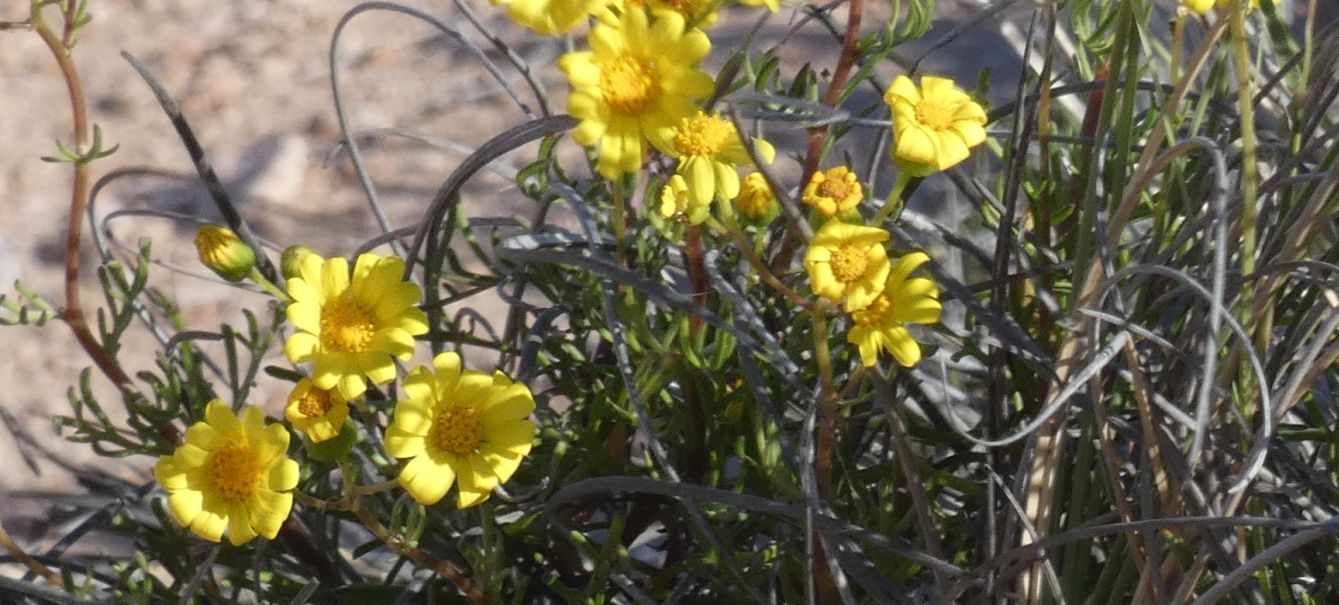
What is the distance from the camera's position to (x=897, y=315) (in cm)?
62

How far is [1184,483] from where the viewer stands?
2.11ft

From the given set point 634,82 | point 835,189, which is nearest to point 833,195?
point 835,189

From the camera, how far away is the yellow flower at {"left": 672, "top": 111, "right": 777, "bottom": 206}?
60 centimetres

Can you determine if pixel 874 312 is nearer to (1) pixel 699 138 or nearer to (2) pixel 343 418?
(1) pixel 699 138

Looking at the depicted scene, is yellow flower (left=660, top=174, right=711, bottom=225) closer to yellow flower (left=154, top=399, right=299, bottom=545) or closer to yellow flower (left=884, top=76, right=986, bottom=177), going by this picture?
yellow flower (left=884, top=76, right=986, bottom=177)

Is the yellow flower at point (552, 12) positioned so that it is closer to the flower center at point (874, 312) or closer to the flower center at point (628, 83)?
the flower center at point (628, 83)

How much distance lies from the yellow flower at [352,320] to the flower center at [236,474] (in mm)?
53

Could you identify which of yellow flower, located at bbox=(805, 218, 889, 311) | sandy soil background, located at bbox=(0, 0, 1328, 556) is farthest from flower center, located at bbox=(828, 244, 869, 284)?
sandy soil background, located at bbox=(0, 0, 1328, 556)

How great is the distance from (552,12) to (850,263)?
0.16 m

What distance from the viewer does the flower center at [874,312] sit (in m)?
0.62

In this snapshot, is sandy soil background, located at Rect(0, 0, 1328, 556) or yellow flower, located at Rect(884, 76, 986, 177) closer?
yellow flower, located at Rect(884, 76, 986, 177)

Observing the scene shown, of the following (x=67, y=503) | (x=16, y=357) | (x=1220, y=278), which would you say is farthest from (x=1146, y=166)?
(x=16, y=357)

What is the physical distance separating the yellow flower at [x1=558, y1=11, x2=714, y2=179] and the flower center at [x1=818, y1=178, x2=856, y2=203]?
8 cm

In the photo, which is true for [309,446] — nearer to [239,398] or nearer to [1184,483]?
[239,398]
